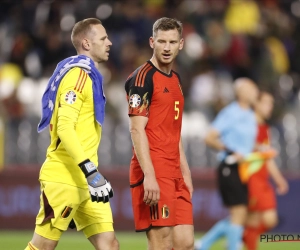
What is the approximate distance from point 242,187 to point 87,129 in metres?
4.29

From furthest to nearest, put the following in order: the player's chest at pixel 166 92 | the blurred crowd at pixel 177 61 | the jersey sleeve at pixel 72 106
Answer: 1. the blurred crowd at pixel 177 61
2. the player's chest at pixel 166 92
3. the jersey sleeve at pixel 72 106

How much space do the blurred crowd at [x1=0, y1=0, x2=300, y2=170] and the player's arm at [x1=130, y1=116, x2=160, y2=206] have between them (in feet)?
23.8

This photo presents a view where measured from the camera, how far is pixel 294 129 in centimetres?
1434

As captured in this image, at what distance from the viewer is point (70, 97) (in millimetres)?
6719

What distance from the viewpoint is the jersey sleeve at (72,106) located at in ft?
21.5

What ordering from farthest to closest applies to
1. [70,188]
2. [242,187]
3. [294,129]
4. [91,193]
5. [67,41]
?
[67,41] → [294,129] → [242,187] → [70,188] → [91,193]

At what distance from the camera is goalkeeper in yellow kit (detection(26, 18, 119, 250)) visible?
6793mm

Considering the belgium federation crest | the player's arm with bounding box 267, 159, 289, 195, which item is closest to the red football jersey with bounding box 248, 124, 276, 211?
the player's arm with bounding box 267, 159, 289, 195

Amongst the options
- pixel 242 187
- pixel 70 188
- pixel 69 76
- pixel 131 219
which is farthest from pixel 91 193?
pixel 131 219

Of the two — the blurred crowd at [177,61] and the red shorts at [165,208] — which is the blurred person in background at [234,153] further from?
the red shorts at [165,208]

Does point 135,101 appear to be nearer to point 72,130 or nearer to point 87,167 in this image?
point 72,130

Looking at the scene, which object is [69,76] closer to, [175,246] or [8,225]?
[175,246]

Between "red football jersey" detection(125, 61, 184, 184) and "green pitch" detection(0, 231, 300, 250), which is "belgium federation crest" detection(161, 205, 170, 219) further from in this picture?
"green pitch" detection(0, 231, 300, 250)

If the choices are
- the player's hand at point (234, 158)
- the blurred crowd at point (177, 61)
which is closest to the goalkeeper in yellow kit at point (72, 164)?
the player's hand at point (234, 158)
